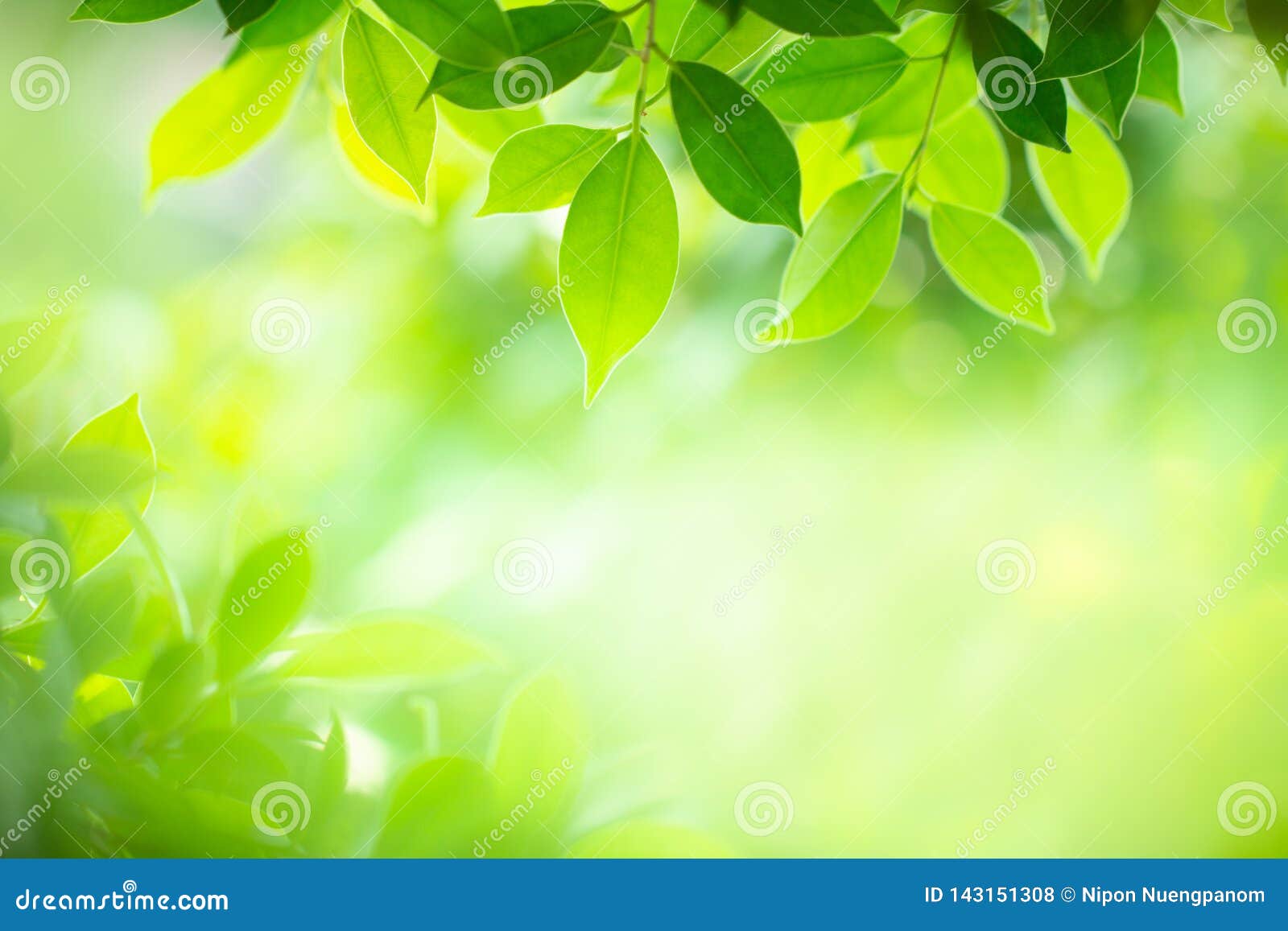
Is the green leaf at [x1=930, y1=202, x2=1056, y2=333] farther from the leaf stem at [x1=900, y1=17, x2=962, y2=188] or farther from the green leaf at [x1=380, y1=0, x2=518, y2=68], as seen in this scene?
the green leaf at [x1=380, y1=0, x2=518, y2=68]

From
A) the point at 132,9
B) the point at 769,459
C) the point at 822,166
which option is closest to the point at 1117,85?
the point at 822,166

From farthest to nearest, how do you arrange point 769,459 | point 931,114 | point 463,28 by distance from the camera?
point 769,459, point 931,114, point 463,28

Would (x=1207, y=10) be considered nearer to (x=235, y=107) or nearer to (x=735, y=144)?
(x=735, y=144)

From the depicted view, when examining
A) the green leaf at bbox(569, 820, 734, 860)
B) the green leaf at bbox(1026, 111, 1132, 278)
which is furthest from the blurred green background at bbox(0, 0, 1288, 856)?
the green leaf at bbox(1026, 111, 1132, 278)

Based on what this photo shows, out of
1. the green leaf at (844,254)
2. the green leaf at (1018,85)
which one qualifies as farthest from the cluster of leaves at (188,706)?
the green leaf at (1018,85)

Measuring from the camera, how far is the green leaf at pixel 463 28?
281 mm

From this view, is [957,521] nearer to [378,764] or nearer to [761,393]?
[761,393]

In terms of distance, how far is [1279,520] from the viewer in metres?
0.76

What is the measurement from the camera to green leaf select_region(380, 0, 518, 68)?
28 centimetres

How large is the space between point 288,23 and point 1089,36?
0.30 meters

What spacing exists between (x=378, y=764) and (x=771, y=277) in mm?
521

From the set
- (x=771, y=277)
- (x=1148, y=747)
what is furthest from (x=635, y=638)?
(x=1148, y=747)

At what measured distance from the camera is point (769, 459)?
773 mm
